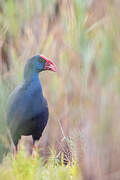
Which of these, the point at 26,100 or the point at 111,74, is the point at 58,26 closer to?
the point at 26,100

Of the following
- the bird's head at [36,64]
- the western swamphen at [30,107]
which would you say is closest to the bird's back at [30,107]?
the western swamphen at [30,107]

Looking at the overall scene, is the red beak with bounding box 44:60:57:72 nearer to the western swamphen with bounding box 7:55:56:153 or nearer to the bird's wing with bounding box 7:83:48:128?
the western swamphen with bounding box 7:55:56:153

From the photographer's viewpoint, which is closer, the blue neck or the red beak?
the red beak

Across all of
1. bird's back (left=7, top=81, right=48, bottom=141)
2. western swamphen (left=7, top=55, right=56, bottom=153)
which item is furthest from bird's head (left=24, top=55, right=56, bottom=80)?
bird's back (left=7, top=81, right=48, bottom=141)

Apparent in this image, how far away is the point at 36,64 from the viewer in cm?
329

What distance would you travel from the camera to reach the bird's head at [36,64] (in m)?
3.18

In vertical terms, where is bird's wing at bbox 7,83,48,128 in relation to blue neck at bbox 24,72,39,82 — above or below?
below

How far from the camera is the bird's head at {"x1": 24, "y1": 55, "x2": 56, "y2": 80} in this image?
10.4 ft

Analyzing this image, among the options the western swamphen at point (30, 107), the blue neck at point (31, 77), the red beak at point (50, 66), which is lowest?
the western swamphen at point (30, 107)

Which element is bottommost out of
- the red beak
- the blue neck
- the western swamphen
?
the western swamphen

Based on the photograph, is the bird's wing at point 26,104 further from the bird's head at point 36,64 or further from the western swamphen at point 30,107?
the bird's head at point 36,64

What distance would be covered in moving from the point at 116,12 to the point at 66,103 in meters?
1.72

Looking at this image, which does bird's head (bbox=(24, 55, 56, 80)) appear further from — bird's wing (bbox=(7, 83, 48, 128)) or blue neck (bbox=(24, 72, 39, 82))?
bird's wing (bbox=(7, 83, 48, 128))

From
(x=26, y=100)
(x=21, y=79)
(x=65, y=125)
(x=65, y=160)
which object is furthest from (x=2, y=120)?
(x=21, y=79)
